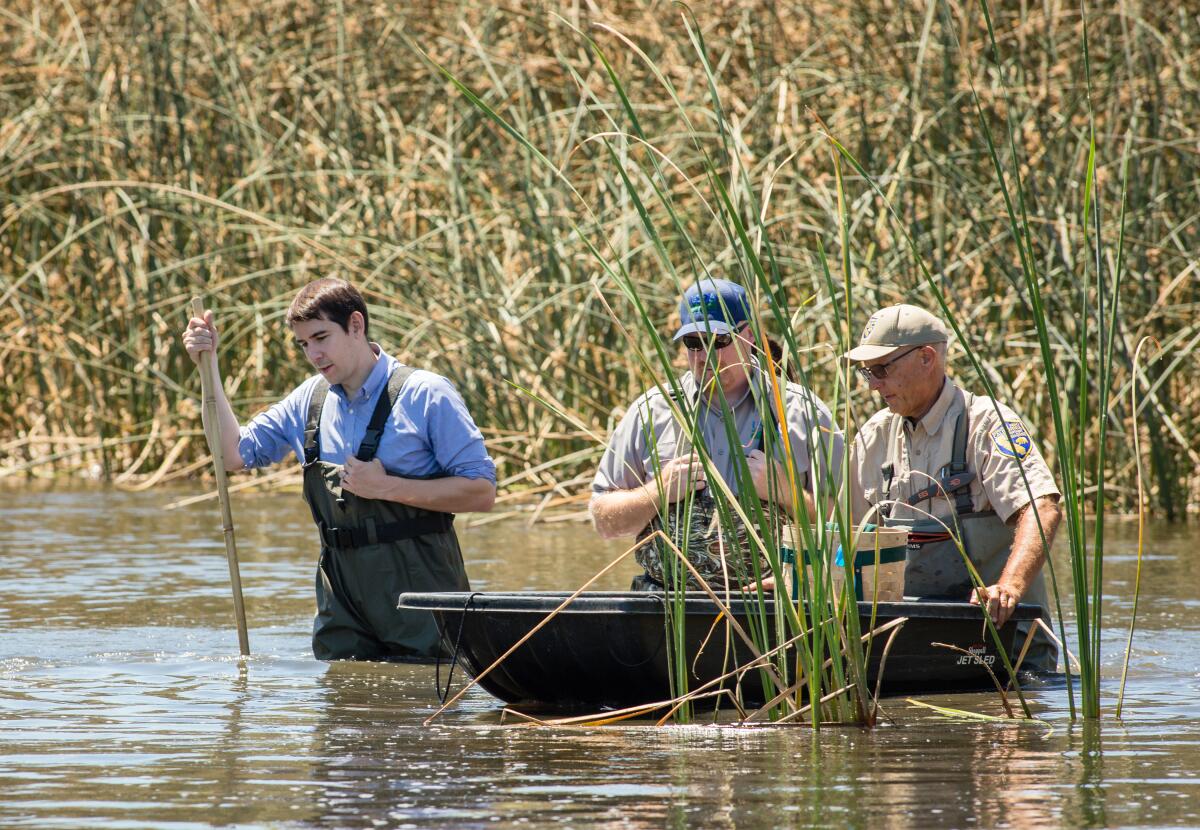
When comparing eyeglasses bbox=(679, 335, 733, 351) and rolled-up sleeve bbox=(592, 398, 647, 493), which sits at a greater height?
eyeglasses bbox=(679, 335, 733, 351)

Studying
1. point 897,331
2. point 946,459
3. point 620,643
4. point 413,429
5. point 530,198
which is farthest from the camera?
point 530,198

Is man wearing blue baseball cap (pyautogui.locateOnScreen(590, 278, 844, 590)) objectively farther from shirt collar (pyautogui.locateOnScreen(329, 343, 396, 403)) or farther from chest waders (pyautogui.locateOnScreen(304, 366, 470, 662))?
shirt collar (pyautogui.locateOnScreen(329, 343, 396, 403))

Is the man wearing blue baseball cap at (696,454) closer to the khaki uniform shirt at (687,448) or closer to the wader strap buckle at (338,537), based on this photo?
the khaki uniform shirt at (687,448)

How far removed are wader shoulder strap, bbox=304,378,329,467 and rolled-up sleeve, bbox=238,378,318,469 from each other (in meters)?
0.03

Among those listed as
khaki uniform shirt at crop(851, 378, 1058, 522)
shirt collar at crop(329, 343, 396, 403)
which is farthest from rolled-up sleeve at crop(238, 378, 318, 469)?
khaki uniform shirt at crop(851, 378, 1058, 522)

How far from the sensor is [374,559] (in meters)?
6.43

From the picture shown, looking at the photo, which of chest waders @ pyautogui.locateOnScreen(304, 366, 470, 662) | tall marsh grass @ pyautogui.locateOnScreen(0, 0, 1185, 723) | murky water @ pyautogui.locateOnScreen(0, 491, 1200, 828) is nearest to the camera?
murky water @ pyautogui.locateOnScreen(0, 491, 1200, 828)

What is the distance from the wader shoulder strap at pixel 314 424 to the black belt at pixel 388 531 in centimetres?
25

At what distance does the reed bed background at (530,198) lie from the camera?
34.4 ft

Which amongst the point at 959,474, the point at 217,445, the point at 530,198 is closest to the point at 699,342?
the point at 959,474

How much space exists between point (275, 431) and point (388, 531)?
535 millimetres

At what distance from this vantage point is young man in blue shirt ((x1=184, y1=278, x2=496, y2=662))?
20.6 feet

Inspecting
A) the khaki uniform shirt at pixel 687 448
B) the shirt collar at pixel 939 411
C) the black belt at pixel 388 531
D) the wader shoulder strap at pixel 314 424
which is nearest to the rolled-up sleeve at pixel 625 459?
the khaki uniform shirt at pixel 687 448

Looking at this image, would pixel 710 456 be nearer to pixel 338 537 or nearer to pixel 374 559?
pixel 374 559
